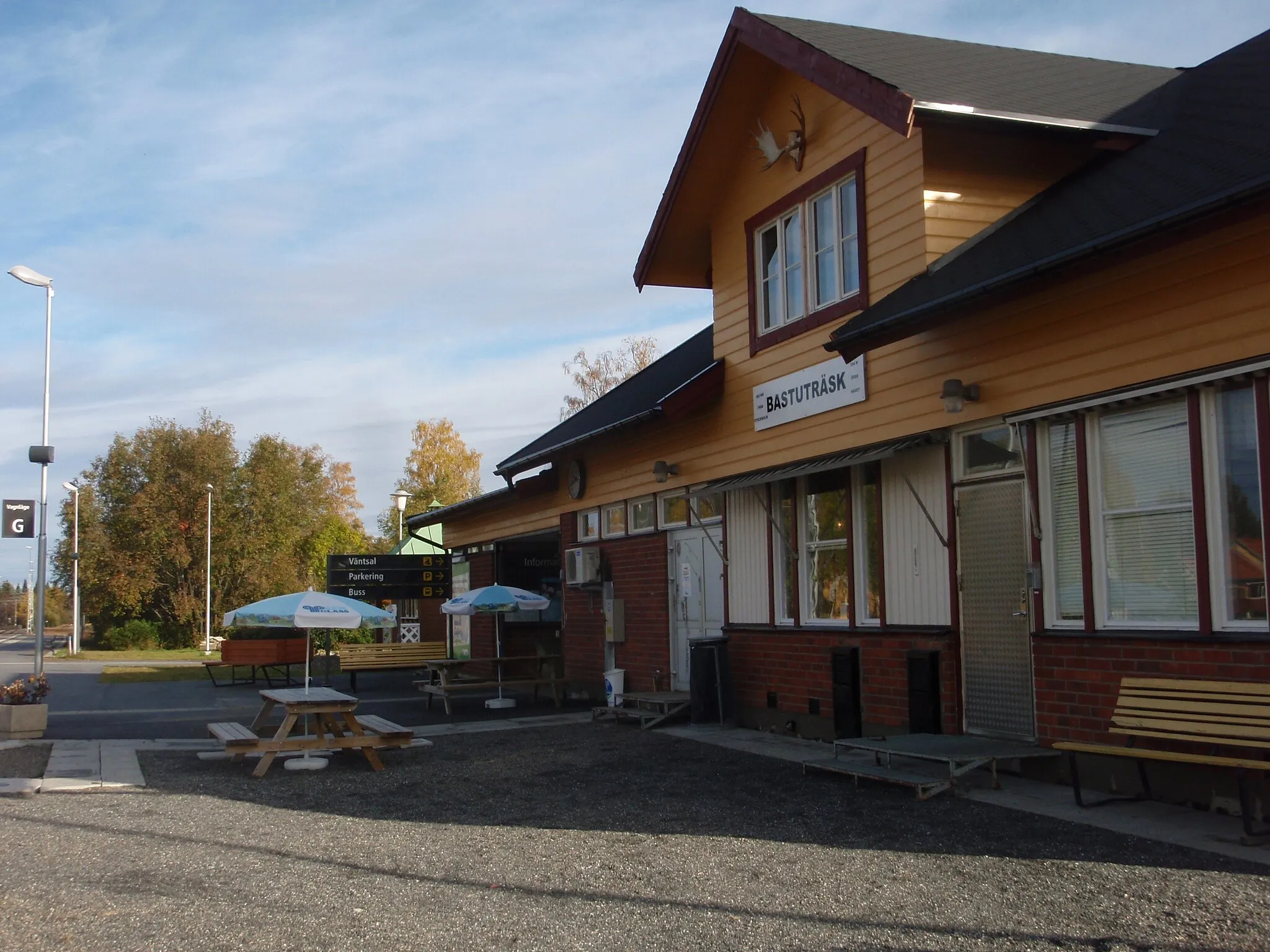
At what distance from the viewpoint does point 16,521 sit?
17375mm

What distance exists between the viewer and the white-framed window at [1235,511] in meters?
7.56

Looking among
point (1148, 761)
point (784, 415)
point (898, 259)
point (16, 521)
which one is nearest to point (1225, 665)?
point (1148, 761)

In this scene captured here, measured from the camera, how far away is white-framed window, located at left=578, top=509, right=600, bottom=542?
60.0 feet

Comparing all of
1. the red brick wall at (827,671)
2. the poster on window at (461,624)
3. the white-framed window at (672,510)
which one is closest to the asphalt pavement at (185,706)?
the poster on window at (461,624)

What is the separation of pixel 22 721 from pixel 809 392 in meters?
9.73

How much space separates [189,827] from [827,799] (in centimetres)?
449

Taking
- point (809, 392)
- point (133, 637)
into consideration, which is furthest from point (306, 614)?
point (133, 637)

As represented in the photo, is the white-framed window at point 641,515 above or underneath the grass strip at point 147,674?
above

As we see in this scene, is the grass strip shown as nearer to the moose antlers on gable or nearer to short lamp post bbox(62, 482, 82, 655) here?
short lamp post bbox(62, 482, 82, 655)

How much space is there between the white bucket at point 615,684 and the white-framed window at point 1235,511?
9620mm

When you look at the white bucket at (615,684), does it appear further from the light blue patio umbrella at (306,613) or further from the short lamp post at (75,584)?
the short lamp post at (75,584)

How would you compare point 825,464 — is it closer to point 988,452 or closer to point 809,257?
point 988,452

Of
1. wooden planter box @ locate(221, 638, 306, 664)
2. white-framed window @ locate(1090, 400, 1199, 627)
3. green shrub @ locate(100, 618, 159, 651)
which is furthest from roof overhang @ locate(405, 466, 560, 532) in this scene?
green shrub @ locate(100, 618, 159, 651)

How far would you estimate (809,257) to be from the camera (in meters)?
12.5
